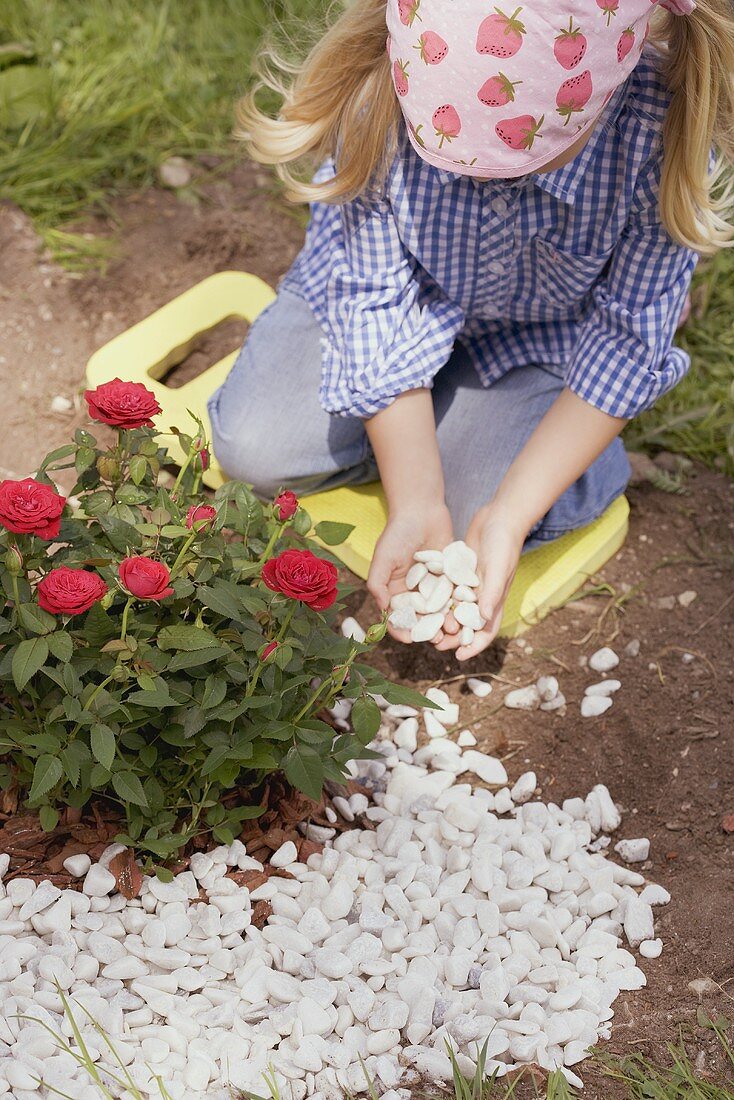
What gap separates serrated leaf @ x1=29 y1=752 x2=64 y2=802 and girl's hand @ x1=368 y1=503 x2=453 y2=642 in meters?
0.54

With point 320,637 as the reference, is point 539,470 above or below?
below

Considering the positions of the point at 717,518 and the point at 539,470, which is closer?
the point at 539,470

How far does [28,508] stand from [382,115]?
76 cm

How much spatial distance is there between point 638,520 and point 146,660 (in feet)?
3.45

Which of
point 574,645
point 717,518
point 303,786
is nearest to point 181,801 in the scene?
point 303,786

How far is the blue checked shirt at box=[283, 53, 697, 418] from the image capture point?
5.16 feet

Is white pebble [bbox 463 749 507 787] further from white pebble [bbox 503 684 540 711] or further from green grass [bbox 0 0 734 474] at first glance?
green grass [bbox 0 0 734 474]

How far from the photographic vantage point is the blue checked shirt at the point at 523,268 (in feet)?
5.16

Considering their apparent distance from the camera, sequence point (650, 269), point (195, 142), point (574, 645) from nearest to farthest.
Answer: point (650, 269)
point (574, 645)
point (195, 142)

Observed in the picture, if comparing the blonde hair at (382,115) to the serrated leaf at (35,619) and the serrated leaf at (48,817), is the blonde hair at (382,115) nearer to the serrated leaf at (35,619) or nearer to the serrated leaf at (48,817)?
the serrated leaf at (35,619)

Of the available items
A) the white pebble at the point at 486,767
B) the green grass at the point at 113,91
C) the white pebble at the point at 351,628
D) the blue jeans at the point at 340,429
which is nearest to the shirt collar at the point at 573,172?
the blue jeans at the point at 340,429

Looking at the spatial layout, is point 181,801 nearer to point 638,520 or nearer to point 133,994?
point 133,994

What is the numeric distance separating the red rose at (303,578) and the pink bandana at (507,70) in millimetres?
529

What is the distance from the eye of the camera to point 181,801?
4.35ft
